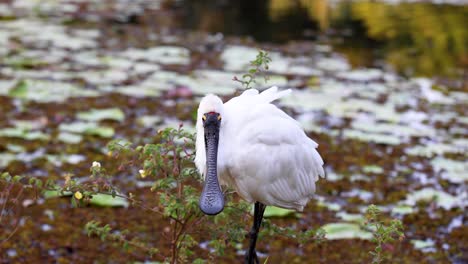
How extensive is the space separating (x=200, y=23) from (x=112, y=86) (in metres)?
4.96

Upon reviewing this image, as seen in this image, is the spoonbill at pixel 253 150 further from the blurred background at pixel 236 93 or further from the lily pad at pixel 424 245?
the lily pad at pixel 424 245

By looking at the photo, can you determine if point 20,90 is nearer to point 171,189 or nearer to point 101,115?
point 101,115

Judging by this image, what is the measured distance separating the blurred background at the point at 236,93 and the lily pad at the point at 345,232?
0.04 feet

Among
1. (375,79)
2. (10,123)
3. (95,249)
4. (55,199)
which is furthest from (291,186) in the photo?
(375,79)

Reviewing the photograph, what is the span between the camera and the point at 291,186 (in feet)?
9.55

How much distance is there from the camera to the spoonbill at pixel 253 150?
2.59 metres

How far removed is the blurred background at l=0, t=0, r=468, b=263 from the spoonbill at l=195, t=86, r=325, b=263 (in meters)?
0.44

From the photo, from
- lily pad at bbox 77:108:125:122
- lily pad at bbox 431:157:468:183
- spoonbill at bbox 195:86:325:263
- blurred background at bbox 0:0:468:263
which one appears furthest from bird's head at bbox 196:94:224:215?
lily pad at bbox 77:108:125:122

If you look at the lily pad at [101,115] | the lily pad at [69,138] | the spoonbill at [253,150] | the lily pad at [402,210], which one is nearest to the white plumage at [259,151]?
the spoonbill at [253,150]

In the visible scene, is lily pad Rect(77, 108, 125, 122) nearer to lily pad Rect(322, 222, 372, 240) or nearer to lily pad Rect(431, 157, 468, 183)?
lily pad Rect(322, 222, 372, 240)

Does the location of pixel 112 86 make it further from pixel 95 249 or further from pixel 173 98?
pixel 95 249

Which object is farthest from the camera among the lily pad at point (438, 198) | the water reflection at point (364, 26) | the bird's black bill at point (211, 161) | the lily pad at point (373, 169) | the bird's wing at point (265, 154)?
the water reflection at point (364, 26)

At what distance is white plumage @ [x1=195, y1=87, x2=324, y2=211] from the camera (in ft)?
8.80

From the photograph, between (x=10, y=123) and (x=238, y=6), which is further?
(x=238, y=6)
